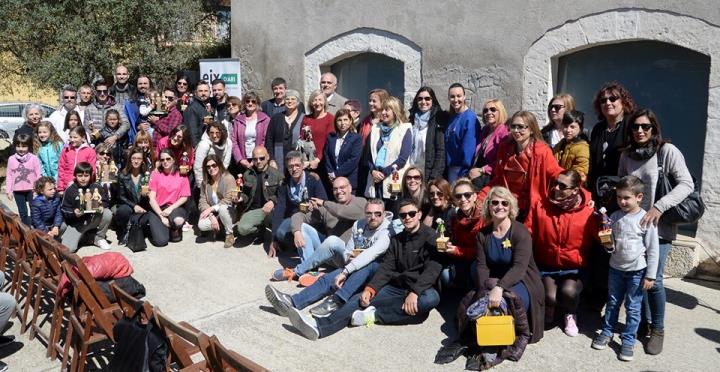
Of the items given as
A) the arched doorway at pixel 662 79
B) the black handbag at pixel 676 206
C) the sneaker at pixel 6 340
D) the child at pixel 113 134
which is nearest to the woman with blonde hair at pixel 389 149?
the arched doorway at pixel 662 79

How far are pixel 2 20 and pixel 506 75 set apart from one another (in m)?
8.60

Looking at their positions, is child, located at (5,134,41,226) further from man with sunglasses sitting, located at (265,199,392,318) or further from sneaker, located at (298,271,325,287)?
man with sunglasses sitting, located at (265,199,392,318)

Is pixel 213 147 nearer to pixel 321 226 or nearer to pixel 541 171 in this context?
pixel 321 226

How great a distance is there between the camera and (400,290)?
486 centimetres

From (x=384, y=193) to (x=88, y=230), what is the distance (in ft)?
10.3

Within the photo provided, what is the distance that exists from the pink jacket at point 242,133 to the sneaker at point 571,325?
12.6ft

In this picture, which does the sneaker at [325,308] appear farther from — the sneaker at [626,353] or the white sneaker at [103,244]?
the white sneaker at [103,244]

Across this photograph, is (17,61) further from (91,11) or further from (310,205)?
(310,205)

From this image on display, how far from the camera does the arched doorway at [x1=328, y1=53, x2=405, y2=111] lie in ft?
26.3

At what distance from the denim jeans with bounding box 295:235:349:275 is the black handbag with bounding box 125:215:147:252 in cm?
192

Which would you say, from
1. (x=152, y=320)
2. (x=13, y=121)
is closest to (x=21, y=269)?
(x=152, y=320)

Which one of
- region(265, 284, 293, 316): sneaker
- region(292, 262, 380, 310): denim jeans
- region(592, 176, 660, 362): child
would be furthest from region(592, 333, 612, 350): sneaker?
region(265, 284, 293, 316): sneaker

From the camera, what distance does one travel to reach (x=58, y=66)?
421 inches

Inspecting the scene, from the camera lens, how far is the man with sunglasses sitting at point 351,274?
4914 mm
